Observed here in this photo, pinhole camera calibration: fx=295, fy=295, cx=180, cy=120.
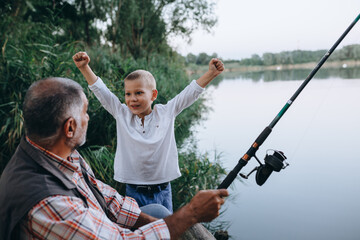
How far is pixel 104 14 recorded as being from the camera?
35.2 ft

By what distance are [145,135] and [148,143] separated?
0.27ft

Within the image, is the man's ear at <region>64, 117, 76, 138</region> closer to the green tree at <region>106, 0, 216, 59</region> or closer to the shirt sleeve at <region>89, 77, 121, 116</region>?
the shirt sleeve at <region>89, 77, 121, 116</region>

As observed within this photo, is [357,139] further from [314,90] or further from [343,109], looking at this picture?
[314,90]

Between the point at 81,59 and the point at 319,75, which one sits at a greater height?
the point at 81,59

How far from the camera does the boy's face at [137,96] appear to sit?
2.02 meters

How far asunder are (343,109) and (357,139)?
9.59ft

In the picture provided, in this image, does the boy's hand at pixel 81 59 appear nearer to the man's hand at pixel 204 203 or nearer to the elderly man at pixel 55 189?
the elderly man at pixel 55 189

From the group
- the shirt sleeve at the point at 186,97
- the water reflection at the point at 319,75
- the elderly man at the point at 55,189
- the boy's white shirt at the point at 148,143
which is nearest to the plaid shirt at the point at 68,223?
the elderly man at the point at 55,189

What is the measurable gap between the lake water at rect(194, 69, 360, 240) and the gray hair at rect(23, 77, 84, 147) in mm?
3164

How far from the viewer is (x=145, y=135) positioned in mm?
2008

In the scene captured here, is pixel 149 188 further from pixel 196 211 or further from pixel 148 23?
pixel 148 23

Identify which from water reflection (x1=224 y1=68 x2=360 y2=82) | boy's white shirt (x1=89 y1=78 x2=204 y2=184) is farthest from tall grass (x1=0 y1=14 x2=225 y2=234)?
water reflection (x1=224 y1=68 x2=360 y2=82)

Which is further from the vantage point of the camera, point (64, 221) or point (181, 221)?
point (181, 221)

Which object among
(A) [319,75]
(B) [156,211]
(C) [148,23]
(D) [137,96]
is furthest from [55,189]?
(A) [319,75]
